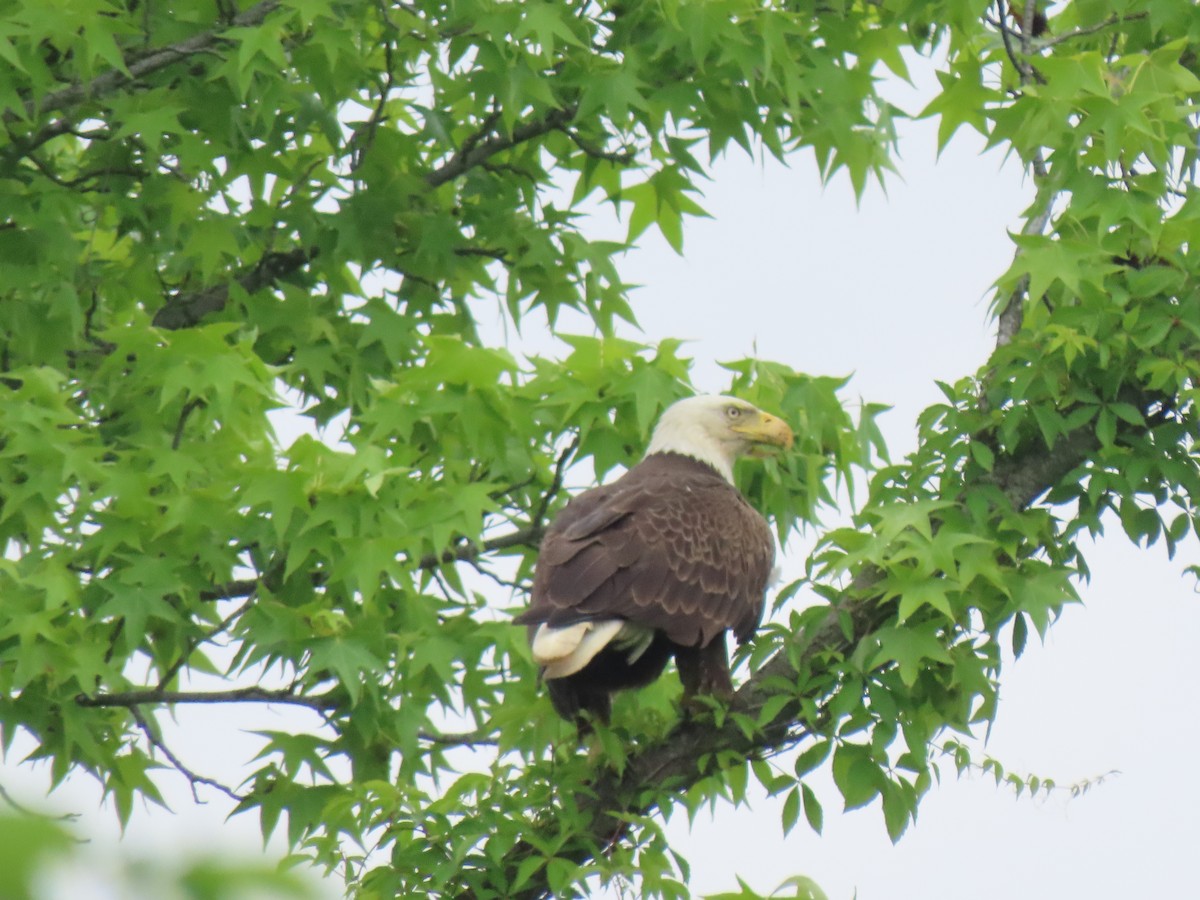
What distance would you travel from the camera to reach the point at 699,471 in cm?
544

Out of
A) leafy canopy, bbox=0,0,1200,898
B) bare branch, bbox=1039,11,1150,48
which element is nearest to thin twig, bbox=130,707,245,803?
leafy canopy, bbox=0,0,1200,898

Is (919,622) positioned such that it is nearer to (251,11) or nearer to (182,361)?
(182,361)

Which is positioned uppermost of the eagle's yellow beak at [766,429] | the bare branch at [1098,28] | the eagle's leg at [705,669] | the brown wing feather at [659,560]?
the bare branch at [1098,28]

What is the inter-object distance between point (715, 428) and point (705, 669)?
1063 millimetres

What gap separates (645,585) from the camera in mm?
4754

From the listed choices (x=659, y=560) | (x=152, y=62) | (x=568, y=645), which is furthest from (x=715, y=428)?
(x=152, y=62)

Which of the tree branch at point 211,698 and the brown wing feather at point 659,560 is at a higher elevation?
the brown wing feather at point 659,560

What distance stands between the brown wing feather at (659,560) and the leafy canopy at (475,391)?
0.29 metres

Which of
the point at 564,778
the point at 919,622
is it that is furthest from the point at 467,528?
the point at 919,622

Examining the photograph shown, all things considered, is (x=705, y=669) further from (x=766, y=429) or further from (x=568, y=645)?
(x=766, y=429)

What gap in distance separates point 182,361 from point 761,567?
1.96 meters

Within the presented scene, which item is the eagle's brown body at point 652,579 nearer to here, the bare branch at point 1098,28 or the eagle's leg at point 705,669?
the eagle's leg at point 705,669

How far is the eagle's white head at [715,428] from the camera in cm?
564

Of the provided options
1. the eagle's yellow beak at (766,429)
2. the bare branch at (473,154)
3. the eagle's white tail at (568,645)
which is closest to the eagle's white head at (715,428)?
the eagle's yellow beak at (766,429)
